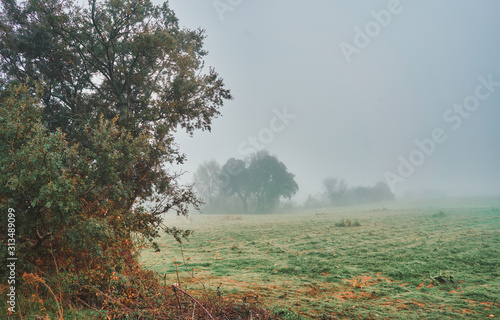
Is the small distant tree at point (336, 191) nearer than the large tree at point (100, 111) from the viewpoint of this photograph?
No

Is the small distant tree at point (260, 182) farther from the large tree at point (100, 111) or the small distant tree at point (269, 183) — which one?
the large tree at point (100, 111)

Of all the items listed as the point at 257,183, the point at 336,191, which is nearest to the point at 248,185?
the point at 257,183

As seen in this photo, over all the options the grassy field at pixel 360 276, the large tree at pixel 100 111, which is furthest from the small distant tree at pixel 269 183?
the large tree at pixel 100 111

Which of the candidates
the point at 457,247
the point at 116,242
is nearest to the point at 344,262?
the point at 457,247

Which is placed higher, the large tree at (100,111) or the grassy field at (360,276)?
the large tree at (100,111)

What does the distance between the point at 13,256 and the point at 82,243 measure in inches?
65.3

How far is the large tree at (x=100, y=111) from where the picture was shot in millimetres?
8039

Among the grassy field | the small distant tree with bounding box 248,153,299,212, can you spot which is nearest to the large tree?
the grassy field

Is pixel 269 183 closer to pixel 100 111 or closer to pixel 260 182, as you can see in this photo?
pixel 260 182

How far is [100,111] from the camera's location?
13680 millimetres

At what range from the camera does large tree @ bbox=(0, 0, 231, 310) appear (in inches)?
316

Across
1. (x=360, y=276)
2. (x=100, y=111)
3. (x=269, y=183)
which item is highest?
(x=100, y=111)

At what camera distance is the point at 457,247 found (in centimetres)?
1845

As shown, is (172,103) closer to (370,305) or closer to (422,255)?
(370,305)
